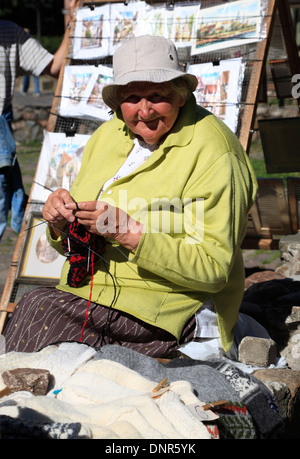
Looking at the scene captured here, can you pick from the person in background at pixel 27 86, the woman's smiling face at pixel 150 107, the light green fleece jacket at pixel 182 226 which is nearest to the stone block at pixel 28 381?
the light green fleece jacket at pixel 182 226

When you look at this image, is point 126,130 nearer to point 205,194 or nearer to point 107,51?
point 205,194

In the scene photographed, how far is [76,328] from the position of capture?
293 centimetres

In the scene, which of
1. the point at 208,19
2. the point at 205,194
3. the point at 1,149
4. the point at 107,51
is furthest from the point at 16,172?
the point at 205,194

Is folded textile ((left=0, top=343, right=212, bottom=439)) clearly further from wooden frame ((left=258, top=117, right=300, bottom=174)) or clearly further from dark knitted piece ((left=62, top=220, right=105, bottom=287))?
wooden frame ((left=258, top=117, right=300, bottom=174))

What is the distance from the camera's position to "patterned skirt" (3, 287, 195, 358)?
284 centimetres

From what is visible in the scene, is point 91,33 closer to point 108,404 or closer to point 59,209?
point 59,209

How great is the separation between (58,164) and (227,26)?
1.39 metres

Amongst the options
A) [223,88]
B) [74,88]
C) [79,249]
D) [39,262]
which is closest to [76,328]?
[79,249]

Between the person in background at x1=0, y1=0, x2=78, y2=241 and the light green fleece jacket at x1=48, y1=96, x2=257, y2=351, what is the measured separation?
5.99 feet

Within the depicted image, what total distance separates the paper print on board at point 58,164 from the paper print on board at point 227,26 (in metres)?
0.98

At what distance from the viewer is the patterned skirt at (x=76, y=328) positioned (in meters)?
2.84

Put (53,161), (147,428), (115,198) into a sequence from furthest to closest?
1. (53,161)
2. (115,198)
3. (147,428)

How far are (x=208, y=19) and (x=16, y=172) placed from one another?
65.3 inches

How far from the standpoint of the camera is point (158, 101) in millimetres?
2771
